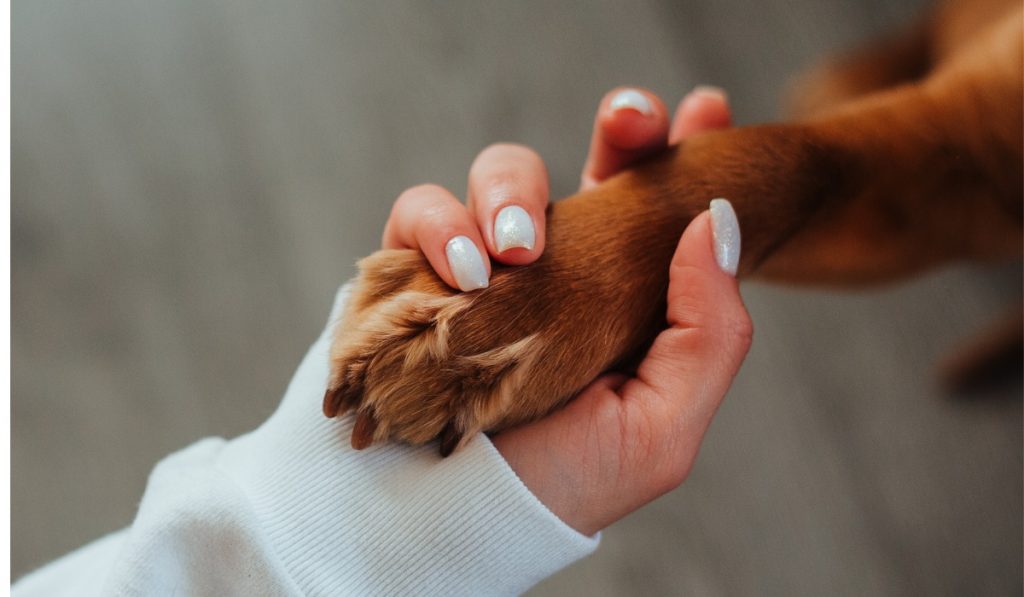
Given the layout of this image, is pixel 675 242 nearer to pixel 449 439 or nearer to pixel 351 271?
pixel 449 439

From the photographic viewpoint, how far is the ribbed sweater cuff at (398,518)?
0.68 meters

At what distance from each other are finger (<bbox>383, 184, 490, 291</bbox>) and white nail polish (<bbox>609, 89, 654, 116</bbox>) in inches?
8.4

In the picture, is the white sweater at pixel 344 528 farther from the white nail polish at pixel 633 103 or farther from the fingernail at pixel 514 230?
the white nail polish at pixel 633 103

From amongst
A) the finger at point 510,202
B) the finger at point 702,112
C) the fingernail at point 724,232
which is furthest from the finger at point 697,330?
the finger at point 702,112

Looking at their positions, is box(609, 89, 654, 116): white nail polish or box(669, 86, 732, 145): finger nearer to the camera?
box(609, 89, 654, 116): white nail polish

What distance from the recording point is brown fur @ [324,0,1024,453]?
0.64 m

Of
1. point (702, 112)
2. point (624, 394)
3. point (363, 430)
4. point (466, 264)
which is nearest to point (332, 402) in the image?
point (363, 430)

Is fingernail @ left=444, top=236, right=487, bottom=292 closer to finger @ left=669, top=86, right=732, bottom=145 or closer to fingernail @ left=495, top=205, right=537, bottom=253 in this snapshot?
fingernail @ left=495, top=205, right=537, bottom=253

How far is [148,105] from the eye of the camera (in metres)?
1.41

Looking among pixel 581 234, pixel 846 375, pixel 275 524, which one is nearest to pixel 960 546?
pixel 846 375

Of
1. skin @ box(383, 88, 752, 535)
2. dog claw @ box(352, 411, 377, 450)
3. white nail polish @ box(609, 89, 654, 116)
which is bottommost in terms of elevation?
skin @ box(383, 88, 752, 535)

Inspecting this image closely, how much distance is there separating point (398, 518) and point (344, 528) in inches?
1.9

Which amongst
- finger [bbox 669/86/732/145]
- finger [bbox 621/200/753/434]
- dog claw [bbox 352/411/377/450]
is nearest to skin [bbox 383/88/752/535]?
finger [bbox 621/200/753/434]

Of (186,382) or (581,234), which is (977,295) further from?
(186,382)
